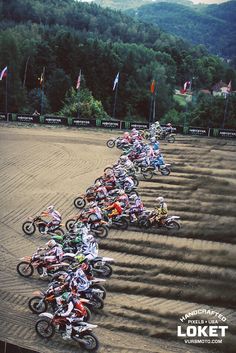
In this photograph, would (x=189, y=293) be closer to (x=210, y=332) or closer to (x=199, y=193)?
(x=210, y=332)

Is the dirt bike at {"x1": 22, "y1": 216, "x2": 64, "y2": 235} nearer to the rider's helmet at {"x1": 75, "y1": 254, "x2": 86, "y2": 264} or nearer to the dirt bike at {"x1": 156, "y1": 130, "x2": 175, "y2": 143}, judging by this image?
the rider's helmet at {"x1": 75, "y1": 254, "x2": 86, "y2": 264}

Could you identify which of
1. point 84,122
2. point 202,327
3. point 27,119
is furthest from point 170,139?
point 202,327

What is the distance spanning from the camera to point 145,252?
14.6 metres

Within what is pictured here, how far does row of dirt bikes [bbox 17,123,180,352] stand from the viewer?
10211 mm

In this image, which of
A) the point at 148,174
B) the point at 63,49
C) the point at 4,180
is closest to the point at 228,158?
the point at 148,174

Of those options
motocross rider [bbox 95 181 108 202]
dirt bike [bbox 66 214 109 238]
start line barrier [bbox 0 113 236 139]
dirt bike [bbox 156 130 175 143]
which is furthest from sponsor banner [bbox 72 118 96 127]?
dirt bike [bbox 66 214 109 238]

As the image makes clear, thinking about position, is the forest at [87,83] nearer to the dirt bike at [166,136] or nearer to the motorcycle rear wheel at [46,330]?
the dirt bike at [166,136]

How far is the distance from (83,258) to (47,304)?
1.46m

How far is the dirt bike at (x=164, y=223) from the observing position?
1641cm

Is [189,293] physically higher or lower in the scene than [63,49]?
lower

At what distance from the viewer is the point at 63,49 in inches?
2368

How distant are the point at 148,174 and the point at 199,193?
10.5 feet

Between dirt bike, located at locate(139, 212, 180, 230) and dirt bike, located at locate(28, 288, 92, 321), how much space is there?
5.79 meters

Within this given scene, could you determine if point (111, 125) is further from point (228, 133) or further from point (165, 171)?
point (165, 171)
